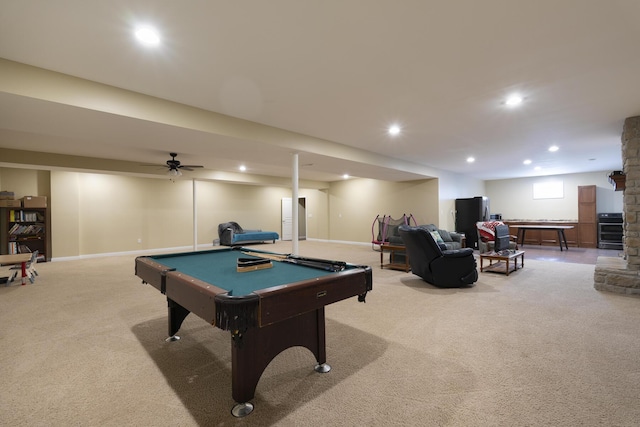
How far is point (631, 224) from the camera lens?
4223 mm

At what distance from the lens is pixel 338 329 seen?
303 centimetres

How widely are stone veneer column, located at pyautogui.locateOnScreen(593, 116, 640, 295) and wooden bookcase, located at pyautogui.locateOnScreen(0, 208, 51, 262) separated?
1152cm

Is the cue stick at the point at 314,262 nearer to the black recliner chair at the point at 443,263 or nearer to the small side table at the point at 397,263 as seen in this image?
the black recliner chair at the point at 443,263

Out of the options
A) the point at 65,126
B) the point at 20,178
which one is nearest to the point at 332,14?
the point at 65,126

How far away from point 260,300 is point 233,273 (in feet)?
3.07

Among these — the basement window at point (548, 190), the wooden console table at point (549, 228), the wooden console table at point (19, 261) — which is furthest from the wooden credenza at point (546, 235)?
the wooden console table at point (19, 261)

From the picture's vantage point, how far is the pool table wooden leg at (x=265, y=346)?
182 cm

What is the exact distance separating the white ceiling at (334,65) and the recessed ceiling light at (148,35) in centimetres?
6

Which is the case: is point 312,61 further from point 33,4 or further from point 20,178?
point 20,178

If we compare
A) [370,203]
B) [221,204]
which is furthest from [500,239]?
[221,204]

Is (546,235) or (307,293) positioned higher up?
(307,293)

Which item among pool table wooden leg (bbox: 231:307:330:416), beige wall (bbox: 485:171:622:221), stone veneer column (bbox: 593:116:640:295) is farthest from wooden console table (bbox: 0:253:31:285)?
beige wall (bbox: 485:171:622:221)

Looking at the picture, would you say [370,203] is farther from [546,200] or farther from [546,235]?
[546,200]

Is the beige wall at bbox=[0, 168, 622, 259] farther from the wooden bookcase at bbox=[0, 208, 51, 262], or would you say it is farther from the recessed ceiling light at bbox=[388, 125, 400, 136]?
the recessed ceiling light at bbox=[388, 125, 400, 136]
